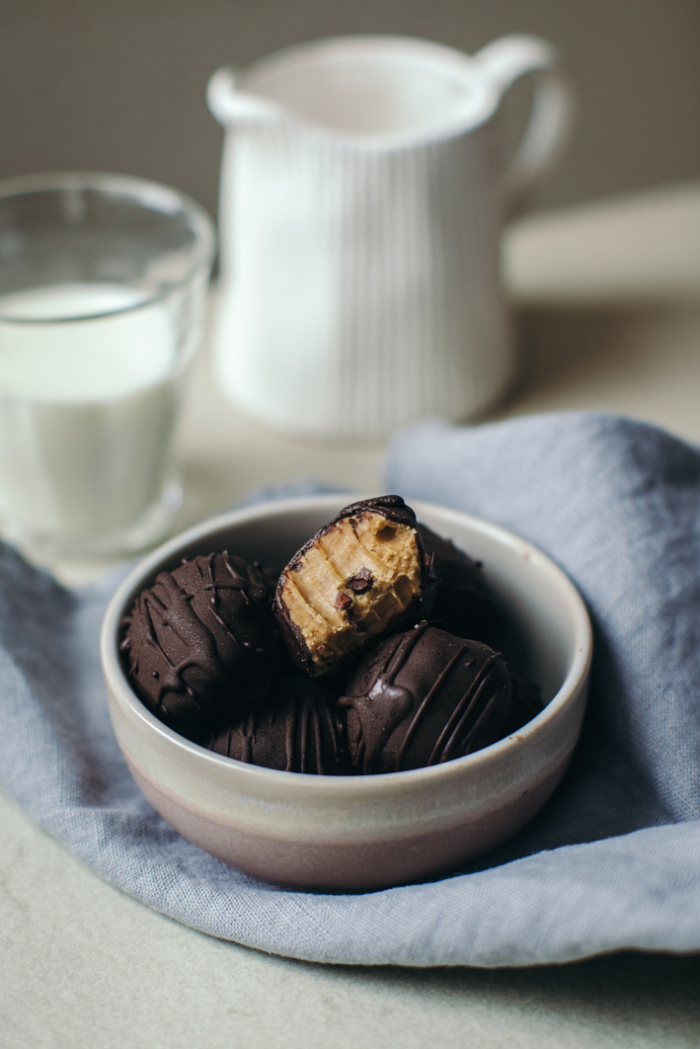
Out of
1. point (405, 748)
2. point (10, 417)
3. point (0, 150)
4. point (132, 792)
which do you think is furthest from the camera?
point (0, 150)

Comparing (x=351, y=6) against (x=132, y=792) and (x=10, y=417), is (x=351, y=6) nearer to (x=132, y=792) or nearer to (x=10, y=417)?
(x=10, y=417)

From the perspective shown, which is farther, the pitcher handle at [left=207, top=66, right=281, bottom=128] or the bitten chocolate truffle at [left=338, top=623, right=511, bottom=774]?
the pitcher handle at [left=207, top=66, right=281, bottom=128]

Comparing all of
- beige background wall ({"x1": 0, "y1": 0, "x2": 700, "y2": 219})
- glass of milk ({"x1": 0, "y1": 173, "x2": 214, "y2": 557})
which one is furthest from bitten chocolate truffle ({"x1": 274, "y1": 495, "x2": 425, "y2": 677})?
beige background wall ({"x1": 0, "y1": 0, "x2": 700, "y2": 219})

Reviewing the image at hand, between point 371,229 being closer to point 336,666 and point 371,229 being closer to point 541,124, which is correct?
point 541,124

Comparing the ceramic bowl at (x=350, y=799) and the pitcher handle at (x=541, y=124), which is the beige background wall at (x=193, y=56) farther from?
the ceramic bowl at (x=350, y=799)

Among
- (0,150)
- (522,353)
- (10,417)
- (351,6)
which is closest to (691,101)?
(351,6)

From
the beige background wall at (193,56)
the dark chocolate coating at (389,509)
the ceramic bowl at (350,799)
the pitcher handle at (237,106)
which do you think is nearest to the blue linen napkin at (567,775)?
the ceramic bowl at (350,799)

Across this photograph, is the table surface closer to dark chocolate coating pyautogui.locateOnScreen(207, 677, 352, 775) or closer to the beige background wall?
dark chocolate coating pyautogui.locateOnScreen(207, 677, 352, 775)
